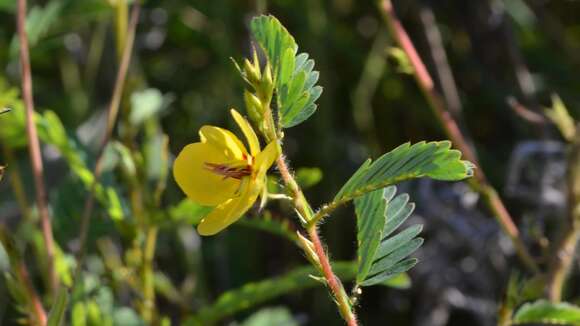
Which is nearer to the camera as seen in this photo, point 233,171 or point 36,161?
point 233,171

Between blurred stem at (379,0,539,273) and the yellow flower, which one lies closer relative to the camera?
the yellow flower

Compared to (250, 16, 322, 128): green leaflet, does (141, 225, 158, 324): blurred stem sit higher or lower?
lower

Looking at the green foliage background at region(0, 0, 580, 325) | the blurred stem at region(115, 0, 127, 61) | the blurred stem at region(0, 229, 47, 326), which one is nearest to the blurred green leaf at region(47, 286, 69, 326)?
the blurred stem at region(0, 229, 47, 326)

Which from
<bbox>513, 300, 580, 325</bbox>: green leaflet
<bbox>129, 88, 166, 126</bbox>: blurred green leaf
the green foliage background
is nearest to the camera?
<bbox>513, 300, 580, 325</bbox>: green leaflet

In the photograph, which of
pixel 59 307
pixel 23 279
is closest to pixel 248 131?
pixel 59 307

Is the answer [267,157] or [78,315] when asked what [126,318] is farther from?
[267,157]

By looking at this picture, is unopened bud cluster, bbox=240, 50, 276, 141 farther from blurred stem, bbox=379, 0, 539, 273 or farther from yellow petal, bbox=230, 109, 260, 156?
blurred stem, bbox=379, 0, 539, 273
